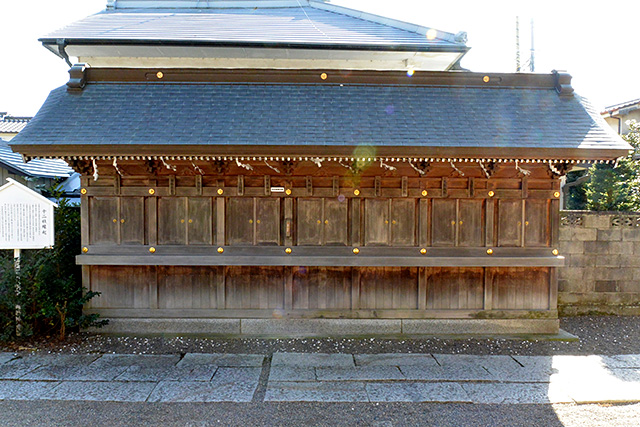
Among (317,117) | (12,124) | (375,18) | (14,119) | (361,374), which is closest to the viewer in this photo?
(361,374)

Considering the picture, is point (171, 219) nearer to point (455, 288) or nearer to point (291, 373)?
point (291, 373)

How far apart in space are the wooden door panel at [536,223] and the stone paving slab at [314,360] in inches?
155

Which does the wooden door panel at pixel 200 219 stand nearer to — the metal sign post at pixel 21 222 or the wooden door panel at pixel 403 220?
the metal sign post at pixel 21 222

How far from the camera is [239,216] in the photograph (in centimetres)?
628

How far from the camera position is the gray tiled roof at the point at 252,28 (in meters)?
8.57

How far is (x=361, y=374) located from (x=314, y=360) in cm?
81

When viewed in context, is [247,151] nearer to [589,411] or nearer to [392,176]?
[392,176]

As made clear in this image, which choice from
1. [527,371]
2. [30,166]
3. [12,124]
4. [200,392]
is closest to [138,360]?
[200,392]

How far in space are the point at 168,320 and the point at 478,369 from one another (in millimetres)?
5214

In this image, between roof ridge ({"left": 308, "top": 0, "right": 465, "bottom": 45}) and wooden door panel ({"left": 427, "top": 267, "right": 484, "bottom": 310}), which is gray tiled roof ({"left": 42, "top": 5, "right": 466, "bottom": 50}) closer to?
roof ridge ({"left": 308, "top": 0, "right": 465, "bottom": 45})

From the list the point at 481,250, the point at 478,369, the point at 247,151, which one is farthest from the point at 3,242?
the point at 481,250

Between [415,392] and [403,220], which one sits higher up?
[403,220]

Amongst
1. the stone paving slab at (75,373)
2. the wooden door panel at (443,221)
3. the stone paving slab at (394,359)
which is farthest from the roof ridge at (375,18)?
the stone paving slab at (75,373)

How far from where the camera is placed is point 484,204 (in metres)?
6.37
